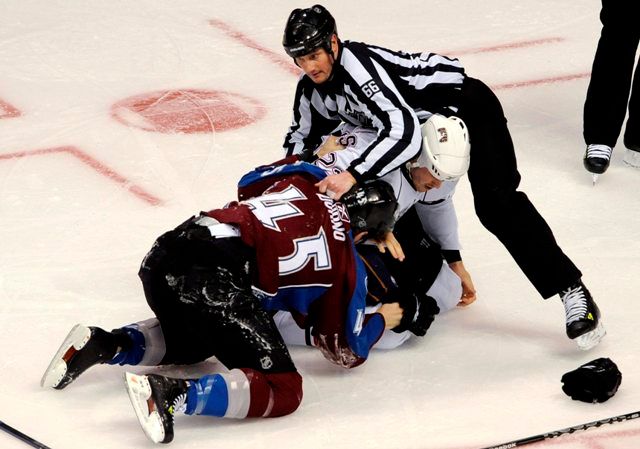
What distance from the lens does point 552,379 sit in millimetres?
4062

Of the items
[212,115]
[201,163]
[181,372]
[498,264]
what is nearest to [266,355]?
[181,372]

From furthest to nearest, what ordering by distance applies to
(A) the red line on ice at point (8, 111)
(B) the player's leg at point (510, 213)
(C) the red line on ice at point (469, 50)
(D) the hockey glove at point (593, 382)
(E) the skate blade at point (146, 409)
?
(C) the red line on ice at point (469, 50), (A) the red line on ice at point (8, 111), (B) the player's leg at point (510, 213), (D) the hockey glove at point (593, 382), (E) the skate blade at point (146, 409)

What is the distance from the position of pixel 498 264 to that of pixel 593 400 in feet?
3.20

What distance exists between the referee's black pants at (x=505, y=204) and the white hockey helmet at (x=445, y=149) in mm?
180

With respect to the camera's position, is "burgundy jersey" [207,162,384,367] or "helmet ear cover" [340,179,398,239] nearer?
"burgundy jersey" [207,162,384,367]

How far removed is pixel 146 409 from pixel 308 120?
1223mm

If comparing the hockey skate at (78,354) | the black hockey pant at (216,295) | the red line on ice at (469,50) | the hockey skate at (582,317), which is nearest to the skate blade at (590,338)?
the hockey skate at (582,317)

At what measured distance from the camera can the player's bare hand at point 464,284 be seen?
449 cm

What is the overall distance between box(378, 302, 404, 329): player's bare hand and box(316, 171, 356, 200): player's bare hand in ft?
1.21

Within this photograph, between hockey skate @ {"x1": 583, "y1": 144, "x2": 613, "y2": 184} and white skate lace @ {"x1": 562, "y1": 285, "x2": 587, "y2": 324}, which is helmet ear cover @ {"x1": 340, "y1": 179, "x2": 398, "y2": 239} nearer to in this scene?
white skate lace @ {"x1": 562, "y1": 285, "x2": 587, "y2": 324}

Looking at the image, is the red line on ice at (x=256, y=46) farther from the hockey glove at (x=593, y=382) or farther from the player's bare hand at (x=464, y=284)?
the hockey glove at (x=593, y=382)

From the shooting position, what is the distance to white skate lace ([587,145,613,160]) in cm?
545

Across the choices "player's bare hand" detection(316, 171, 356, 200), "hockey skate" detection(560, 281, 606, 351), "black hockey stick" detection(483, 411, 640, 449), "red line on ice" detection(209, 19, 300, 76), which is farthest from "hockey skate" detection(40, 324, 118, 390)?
"red line on ice" detection(209, 19, 300, 76)

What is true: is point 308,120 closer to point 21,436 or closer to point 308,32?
point 308,32
